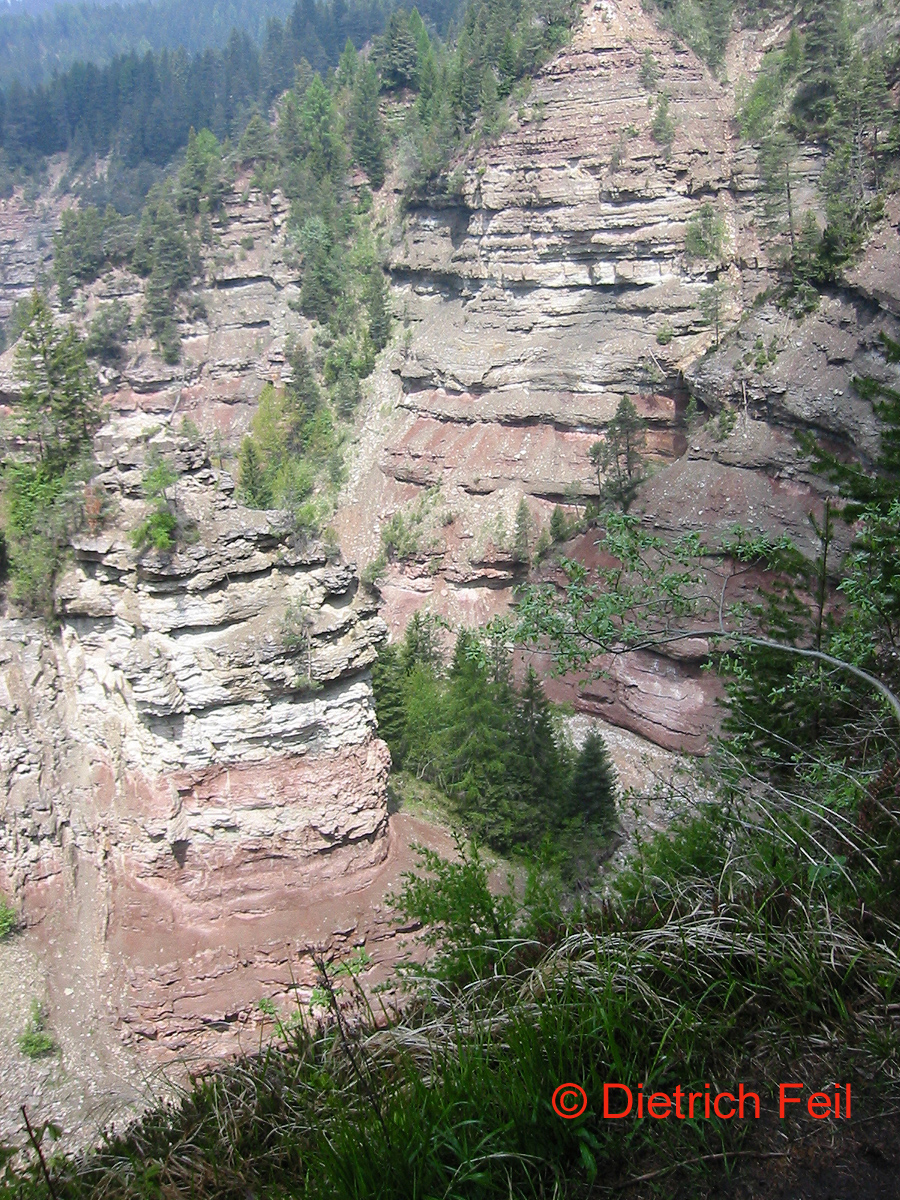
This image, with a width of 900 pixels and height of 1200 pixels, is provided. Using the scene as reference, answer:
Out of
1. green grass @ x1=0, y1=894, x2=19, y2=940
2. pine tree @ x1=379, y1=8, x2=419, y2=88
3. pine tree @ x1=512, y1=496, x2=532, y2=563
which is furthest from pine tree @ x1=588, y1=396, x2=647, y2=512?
pine tree @ x1=379, y1=8, x2=419, y2=88

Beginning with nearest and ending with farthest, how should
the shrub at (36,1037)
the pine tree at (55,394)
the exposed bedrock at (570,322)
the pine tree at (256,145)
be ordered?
the shrub at (36,1037), the pine tree at (55,394), the exposed bedrock at (570,322), the pine tree at (256,145)

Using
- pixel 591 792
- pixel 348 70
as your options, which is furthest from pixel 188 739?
pixel 348 70

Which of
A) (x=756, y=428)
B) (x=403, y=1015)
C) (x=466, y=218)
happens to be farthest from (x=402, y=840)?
(x=466, y=218)

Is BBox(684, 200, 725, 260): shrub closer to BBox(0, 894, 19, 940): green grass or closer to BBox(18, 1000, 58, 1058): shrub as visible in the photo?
BBox(0, 894, 19, 940): green grass

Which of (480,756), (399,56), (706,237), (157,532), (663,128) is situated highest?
(399,56)

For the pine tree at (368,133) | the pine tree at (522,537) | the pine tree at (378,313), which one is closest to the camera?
the pine tree at (522,537)

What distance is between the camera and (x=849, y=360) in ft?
117

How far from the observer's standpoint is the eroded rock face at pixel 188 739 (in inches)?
764

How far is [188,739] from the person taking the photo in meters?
20.2

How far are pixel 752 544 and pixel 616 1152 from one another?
5977mm

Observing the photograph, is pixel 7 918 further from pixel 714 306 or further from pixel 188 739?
pixel 714 306

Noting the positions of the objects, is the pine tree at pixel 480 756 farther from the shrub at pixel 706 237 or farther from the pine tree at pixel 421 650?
the shrub at pixel 706 237

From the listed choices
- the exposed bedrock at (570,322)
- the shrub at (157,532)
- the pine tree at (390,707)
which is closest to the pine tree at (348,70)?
the exposed bedrock at (570,322)

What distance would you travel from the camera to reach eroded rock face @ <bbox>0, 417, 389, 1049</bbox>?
19406 mm
